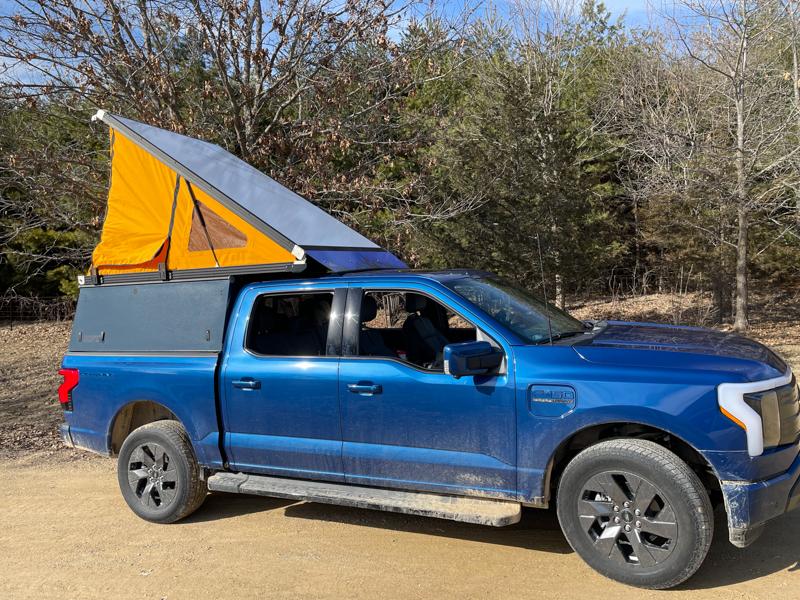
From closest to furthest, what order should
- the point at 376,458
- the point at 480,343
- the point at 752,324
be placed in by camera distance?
the point at 480,343
the point at 376,458
the point at 752,324

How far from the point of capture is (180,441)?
5379 millimetres

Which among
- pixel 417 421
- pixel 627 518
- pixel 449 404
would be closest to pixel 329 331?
pixel 417 421

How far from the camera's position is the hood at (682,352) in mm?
3961

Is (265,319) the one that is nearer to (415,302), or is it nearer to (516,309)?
(415,302)

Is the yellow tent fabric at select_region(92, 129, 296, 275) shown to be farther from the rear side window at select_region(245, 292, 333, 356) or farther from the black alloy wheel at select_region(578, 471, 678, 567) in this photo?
the black alloy wheel at select_region(578, 471, 678, 567)

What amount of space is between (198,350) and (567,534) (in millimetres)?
2879

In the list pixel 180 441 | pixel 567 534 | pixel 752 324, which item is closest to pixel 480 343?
pixel 567 534

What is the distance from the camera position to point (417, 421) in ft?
14.7

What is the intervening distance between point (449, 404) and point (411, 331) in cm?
109

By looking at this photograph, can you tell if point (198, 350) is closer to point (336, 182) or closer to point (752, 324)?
point (336, 182)

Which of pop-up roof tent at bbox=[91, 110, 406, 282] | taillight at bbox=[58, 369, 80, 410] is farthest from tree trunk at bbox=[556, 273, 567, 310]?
taillight at bbox=[58, 369, 80, 410]

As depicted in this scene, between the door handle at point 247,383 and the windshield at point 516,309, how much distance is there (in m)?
1.49

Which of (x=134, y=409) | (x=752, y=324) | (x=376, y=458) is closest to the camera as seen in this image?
(x=376, y=458)

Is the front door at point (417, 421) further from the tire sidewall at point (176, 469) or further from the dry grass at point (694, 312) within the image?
Answer: the dry grass at point (694, 312)
